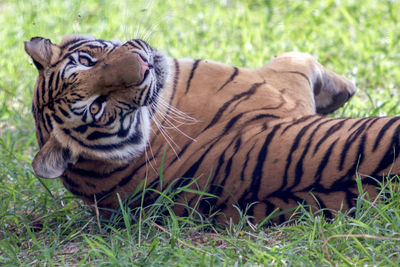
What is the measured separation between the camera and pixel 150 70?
2984 millimetres

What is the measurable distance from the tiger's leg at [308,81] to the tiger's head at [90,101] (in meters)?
0.81

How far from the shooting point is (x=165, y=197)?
3.00m

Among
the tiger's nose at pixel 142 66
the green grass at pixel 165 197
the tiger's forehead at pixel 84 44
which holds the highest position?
the tiger's forehead at pixel 84 44

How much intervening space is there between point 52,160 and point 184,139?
2.09ft

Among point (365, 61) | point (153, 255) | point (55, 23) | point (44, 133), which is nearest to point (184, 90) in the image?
point (44, 133)

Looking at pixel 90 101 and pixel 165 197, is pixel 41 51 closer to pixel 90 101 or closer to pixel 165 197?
pixel 90 101

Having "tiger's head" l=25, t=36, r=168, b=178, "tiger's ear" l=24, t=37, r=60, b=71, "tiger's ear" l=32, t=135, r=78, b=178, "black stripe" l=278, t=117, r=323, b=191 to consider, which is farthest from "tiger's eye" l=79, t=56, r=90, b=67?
"black stripe" l=278, t=117, r=323, b=191

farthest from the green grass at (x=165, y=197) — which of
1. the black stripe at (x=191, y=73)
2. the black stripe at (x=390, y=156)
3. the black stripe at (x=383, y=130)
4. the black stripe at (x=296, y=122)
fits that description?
the black stripe at (x=296, y=122)

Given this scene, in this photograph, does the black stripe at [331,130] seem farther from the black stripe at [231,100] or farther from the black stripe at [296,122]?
the black stripe at [231,100]

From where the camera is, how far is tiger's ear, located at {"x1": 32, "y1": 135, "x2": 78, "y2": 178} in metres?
2.79

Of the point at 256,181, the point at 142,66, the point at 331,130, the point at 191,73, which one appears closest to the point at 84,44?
the point at 142,66

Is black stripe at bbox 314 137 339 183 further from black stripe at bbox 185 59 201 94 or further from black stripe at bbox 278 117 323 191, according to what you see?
black stripe at bbox 185 59 201 94

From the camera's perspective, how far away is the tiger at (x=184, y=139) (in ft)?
→ 9.04

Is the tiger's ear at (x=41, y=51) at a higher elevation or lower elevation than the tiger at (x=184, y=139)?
higher
